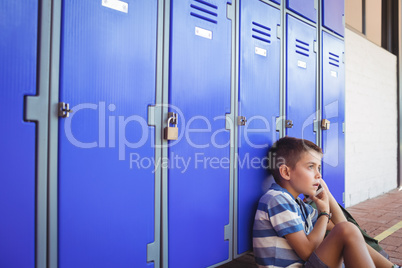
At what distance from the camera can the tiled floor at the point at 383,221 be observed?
230 centimetres

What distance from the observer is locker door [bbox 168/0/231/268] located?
5.52ft

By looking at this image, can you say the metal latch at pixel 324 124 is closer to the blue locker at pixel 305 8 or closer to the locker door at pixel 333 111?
the locker door at pixel 333 111

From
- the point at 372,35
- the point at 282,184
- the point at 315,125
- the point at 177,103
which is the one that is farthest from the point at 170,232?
the point at 372,35

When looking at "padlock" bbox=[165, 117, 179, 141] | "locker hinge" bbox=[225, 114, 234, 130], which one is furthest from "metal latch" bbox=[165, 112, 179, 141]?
"locker hinge" bbox=[225, 114, 234, 130]

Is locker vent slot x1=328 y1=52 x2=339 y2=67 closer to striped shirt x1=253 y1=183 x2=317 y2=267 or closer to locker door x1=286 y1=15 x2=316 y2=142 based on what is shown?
locker door x1=286 y1=15 x2=316 y2=142

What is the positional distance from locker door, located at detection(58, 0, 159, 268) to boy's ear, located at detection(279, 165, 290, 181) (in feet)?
2.74

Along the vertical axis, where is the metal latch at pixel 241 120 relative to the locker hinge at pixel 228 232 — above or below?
above

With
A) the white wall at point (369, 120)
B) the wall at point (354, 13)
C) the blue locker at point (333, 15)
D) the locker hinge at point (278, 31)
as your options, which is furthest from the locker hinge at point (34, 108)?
the wall at point (354, 13)

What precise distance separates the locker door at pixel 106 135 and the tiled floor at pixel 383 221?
0.93 metres

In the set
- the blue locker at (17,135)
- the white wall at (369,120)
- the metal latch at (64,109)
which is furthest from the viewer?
the white wall at (369,120)

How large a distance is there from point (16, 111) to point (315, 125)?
7.19 feet

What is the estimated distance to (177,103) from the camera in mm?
1680

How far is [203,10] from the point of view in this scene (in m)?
1.80

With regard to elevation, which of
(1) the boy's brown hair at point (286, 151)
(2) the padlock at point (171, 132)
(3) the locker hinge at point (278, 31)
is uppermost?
(3) the locker hinge at point (278, 31)
